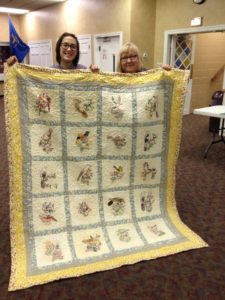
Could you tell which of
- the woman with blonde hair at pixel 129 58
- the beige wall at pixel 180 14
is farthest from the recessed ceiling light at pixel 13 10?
the woman with blonde hair at pixel 129 58

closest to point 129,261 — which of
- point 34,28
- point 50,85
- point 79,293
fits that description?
point 79,293

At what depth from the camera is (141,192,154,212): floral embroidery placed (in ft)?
6.79

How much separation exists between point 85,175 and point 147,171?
49 cm

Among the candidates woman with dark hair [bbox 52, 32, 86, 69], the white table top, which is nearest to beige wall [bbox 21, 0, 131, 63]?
the white table top

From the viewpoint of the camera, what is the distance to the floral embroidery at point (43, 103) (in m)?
1.70

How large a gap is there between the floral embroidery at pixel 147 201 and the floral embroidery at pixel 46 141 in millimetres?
799

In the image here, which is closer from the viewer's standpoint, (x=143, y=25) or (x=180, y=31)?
(x=180, y=31)

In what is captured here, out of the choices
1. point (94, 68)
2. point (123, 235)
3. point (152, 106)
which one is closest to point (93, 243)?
point (123, 235)

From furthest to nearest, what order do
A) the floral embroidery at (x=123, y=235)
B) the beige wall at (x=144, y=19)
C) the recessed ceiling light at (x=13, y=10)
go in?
1. the recessed ceiling light at (x=13, y=10)
2. the beige wall at (x=144, y=19)
3. the floral embroidery at (x=123, y=235)

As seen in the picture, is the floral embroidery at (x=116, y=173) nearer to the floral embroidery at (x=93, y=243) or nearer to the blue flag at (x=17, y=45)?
the floral embroidery at (x=93, y=243)

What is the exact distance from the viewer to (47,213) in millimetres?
1804

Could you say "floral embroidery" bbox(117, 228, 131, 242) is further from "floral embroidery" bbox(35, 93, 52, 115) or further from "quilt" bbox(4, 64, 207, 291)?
"floral embroidery" bbox(35, 93, 52, 115)

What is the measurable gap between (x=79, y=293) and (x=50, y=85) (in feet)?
4.07

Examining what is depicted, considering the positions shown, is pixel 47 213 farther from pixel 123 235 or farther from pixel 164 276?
pixel 164 276
